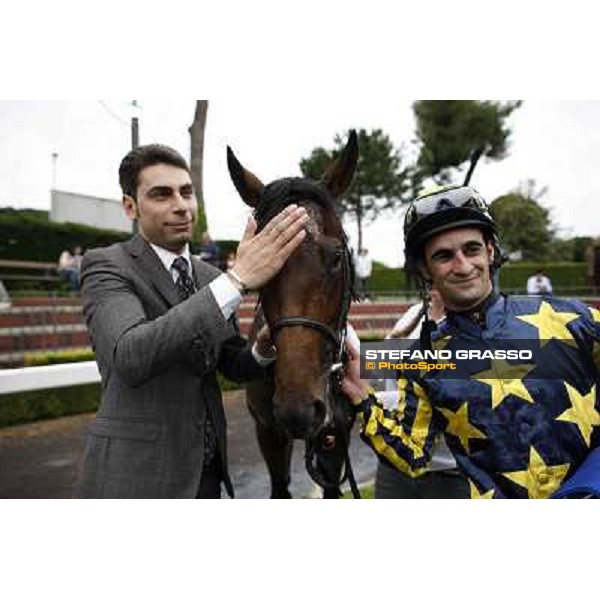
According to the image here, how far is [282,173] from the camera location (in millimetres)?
2230

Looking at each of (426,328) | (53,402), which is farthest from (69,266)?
(426,328)

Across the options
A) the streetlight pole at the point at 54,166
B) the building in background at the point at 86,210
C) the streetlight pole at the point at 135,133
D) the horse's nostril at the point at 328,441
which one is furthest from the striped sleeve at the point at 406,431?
the streetlight pole at the point at 54,166

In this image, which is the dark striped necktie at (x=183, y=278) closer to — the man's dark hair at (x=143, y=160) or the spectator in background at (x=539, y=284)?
the man's dark hair at (x=143, y=160)

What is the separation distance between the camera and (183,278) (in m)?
1.95

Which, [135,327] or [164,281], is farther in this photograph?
[164,281]

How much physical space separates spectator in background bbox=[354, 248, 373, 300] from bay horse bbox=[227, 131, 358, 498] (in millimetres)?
357

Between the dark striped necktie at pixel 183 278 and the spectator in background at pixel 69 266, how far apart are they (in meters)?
0.74

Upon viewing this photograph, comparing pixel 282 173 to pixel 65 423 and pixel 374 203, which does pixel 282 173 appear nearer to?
pixel 374 203

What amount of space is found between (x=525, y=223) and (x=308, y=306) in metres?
1.11

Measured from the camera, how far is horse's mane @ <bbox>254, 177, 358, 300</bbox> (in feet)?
6.06

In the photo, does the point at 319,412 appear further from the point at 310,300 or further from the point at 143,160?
the point at 143,160

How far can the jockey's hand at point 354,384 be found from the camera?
1903 mm

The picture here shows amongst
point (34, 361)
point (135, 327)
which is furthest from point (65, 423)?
point (135, 327)

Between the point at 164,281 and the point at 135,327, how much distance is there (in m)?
0.29
